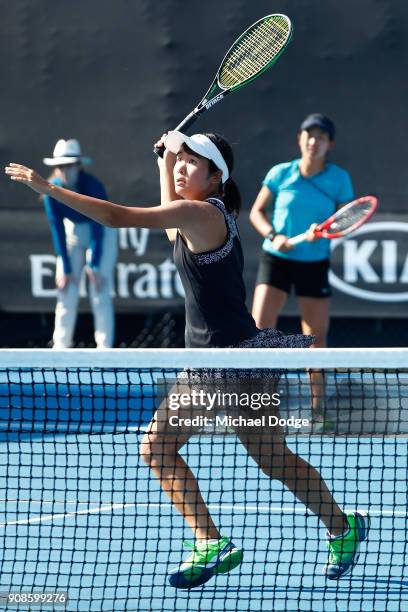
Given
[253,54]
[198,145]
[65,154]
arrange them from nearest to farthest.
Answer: [198,145] → [253,54] → [65,154]

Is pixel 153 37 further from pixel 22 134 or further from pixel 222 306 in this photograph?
pixel 222 306

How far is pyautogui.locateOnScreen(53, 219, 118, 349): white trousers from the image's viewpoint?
790 centimetres

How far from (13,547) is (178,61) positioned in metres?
4.53

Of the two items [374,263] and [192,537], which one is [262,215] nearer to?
[374,263]

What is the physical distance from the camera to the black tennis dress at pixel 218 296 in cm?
377

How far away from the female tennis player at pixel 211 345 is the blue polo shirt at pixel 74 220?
3924mm

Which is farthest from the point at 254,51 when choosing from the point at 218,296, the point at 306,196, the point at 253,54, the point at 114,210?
the point at 306,196

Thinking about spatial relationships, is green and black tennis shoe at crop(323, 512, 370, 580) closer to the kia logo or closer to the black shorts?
the black shorts

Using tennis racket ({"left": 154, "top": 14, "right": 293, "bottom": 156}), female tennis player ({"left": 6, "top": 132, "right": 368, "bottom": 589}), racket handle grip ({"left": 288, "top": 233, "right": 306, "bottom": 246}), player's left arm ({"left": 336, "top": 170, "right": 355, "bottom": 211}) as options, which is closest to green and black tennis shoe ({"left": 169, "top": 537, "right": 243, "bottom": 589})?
female tennis player ({"left": 6, "top": 132, "right": 368, "bottom": 589})

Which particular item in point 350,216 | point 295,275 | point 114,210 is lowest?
point 295,275

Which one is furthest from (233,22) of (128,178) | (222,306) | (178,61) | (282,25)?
(222,306)

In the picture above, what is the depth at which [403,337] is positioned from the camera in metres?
8.27

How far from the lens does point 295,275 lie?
647 centimetres

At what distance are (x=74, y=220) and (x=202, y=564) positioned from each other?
4.42 m
